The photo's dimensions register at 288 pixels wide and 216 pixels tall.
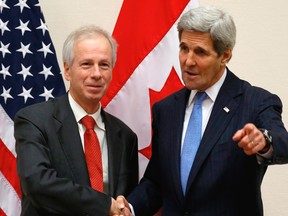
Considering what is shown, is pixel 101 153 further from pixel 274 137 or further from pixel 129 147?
pixel 274 137

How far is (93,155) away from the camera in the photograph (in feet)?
7.41

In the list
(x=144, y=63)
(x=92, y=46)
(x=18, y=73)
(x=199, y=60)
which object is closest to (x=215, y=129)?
(x=199, y=60)

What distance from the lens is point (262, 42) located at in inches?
125

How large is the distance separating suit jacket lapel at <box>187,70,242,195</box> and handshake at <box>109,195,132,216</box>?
28 centimetres

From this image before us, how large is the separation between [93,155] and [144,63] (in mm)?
698

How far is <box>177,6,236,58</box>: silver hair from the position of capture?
6.93 ft

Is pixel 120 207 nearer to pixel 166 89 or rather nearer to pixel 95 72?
pixel 95 72

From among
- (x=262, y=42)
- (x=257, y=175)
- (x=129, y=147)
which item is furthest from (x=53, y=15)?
(x=257, y=175)

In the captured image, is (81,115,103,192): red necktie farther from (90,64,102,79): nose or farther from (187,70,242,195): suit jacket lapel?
(187,70,242,195): suit jacket lapel

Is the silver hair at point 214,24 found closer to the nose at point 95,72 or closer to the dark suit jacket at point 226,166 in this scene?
the dark suit jacket at point 226,166

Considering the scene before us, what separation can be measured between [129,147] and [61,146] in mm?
349

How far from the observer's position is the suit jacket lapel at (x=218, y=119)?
82.8 inches

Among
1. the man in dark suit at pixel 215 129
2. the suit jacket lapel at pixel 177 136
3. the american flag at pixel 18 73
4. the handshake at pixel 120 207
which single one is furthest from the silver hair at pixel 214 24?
the american flag at pixel 18 73

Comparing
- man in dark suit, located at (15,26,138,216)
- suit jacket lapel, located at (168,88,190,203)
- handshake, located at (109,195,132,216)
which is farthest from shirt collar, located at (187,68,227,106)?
handshake, located at (109,195,132,216)
